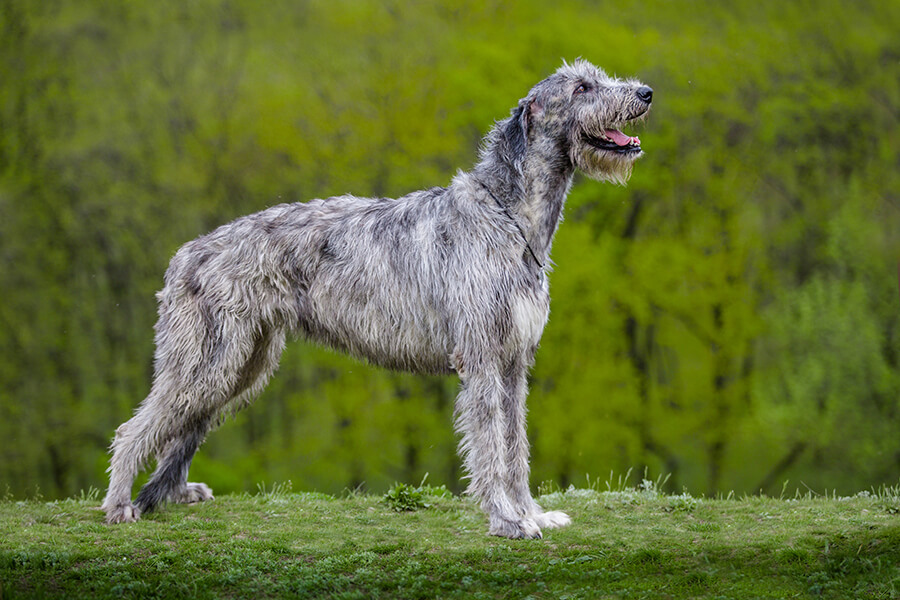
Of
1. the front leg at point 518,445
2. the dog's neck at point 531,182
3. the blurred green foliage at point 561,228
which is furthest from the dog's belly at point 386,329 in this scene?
the blurred green foliage at point 561,228

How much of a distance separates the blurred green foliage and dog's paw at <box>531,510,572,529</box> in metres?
8.53

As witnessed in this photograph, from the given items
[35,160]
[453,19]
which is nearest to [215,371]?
[35,160]

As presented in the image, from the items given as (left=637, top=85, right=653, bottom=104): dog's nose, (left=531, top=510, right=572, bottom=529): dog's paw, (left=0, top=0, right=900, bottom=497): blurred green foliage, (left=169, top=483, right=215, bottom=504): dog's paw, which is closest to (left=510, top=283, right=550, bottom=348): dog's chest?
(left=531, top=510, right=572, bottom=529): dog's paw

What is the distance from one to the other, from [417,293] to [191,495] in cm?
301

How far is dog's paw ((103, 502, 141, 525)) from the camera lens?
24.3ft

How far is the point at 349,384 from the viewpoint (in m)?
16.2

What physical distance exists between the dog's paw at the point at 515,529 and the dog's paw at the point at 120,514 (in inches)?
119

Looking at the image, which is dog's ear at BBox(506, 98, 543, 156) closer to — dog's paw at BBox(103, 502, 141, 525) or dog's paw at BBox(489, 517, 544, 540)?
dog's paw at BBox(489, 517, 544, 540)

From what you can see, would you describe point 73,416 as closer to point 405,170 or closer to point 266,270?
point 405,170

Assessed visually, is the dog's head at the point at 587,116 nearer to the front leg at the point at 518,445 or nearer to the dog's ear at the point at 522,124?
the dog's ear at the point at 522,124

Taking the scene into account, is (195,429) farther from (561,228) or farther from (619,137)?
(561,228)

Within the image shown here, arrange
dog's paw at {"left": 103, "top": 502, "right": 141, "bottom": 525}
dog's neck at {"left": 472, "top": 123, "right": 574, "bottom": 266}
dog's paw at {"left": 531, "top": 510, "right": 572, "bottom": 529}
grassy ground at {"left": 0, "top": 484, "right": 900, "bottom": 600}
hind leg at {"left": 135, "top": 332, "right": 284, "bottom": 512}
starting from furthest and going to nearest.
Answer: hind leg at {"left": 135, "top": 332, "right": 284, "bottom": 512} → dog's paw at {"left": 103, "top": 502, "right": 141, "bottom": 525} → dog's paw at {"left": 531, "top": 510, "right": 572, "bottom": 529} → dog's neck at {"left": 472, "top": 123, "right": 574, "bottom": 266} → grassy ground at {"left": 0, "top": 484, "right": 900, "bottom": 600}

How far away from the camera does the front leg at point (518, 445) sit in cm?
716

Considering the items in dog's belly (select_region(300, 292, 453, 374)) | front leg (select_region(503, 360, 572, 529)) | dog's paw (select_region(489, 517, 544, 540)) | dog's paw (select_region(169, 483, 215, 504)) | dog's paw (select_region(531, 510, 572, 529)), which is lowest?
dog's paw (select_region(169, 483, 215, 504))
